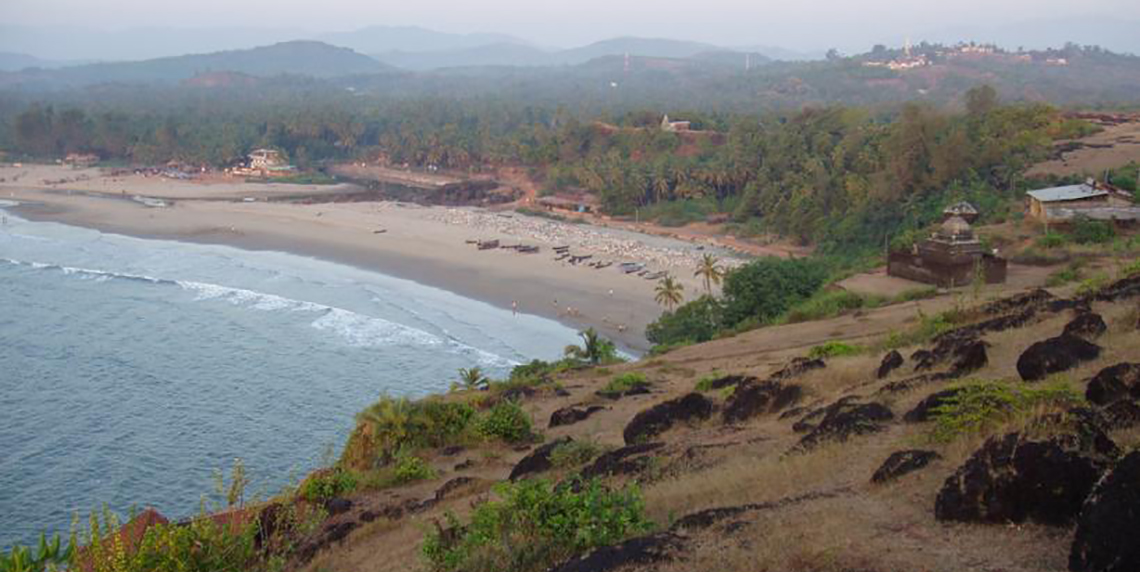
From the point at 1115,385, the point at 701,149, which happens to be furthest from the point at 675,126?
the point at 1115,385

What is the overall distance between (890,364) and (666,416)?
3.55 metres

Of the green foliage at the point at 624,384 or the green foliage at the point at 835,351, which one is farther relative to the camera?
the green foliage at the point at 624,384

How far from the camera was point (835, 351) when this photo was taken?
61.5 feet

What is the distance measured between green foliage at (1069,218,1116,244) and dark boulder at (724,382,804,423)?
22.2 m

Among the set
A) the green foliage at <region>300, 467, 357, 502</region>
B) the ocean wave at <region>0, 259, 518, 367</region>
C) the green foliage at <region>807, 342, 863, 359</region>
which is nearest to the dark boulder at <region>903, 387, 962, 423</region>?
the green foliage at <region>807, 342, 863, 359</region>

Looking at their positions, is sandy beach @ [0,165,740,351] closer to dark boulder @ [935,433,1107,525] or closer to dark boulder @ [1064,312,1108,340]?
dark boulder @ [1064,312,1108,340]

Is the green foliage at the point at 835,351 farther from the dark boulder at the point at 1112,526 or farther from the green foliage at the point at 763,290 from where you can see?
the dark boulder at the point at 1112,526

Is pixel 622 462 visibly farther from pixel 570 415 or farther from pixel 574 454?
pixel 570 415

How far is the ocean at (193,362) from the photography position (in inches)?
913

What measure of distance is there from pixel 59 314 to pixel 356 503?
32.0 metres

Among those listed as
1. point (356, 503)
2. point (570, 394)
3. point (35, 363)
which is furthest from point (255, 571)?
point (35, 363)

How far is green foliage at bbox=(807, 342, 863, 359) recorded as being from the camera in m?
18.3

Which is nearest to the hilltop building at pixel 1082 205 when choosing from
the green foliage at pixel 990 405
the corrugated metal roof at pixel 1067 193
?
the corrugated metal roof at pixel 1067 193

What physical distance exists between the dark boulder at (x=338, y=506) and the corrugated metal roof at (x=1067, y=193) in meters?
30.4
